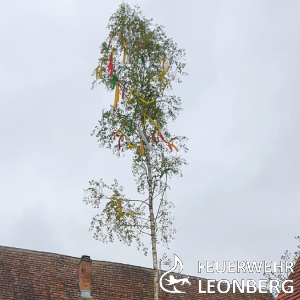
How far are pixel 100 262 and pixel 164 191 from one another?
6606 millimetres

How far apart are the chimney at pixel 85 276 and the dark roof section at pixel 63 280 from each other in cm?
16

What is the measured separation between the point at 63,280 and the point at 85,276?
0.91 metres

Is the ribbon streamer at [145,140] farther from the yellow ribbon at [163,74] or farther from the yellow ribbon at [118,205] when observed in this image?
the yellow ribbon at [118,205]

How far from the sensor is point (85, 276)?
25.9 metres

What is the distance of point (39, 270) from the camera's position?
25.3 meters

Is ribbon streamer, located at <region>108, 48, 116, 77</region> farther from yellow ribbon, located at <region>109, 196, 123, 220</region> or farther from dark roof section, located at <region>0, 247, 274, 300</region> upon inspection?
dark roof section, located at <region>0, 247, 274, 300</region>

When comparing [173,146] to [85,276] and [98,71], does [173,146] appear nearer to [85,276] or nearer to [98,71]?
[98,71]

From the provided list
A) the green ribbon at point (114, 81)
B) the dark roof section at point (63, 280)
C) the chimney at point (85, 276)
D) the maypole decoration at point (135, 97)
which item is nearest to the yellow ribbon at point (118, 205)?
the maypole decoration at point (135, 97)

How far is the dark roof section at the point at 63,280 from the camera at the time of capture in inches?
949

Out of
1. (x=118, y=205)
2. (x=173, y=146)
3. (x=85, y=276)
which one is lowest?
(x=85, y=276)

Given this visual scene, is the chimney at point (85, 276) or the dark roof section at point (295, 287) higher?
the chimney at point (85, 276)

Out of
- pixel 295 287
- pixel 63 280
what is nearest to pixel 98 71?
pixel 63 280

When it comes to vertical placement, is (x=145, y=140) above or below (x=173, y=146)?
above

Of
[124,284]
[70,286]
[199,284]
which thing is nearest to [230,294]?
[199,284]
